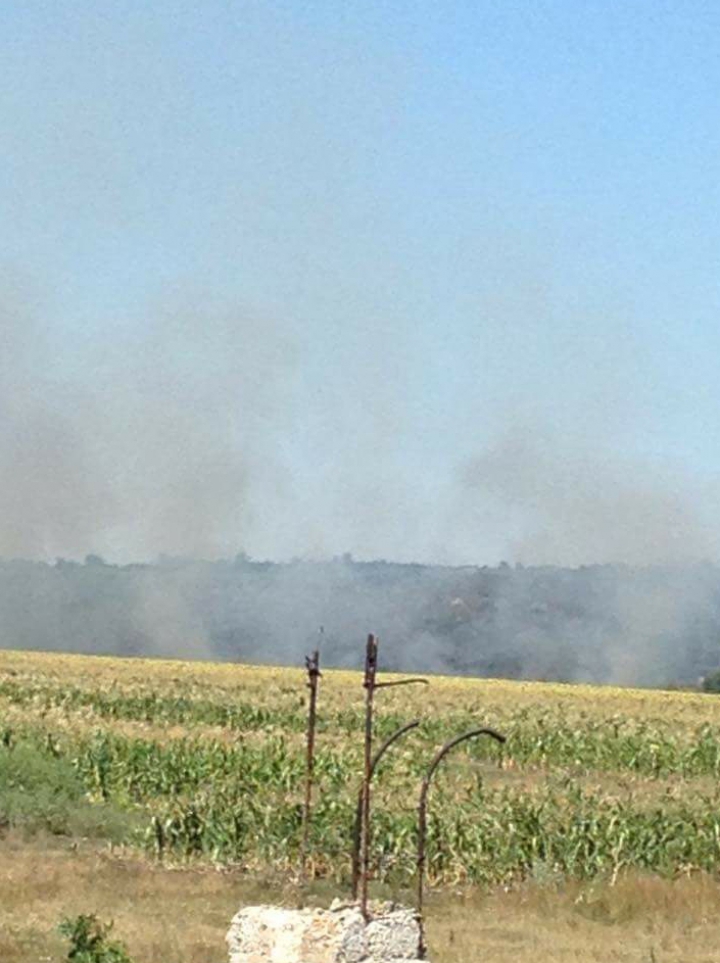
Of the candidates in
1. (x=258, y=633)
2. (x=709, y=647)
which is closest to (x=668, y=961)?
(x=258, y=633)

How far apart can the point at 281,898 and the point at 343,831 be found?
3.80m

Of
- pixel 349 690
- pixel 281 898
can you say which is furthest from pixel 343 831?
pixel 349 690

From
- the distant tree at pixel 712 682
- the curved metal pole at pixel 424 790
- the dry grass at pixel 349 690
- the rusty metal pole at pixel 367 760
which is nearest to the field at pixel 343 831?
the curved metal pole at pixel 424 790

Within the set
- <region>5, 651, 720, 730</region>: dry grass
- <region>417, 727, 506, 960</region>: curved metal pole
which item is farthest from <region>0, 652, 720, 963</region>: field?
<region>5, 651, 720, 730</region>: dry grass

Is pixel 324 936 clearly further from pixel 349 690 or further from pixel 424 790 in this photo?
pixel 349 690

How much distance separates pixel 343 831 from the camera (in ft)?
86.4

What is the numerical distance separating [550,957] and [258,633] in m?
71.0

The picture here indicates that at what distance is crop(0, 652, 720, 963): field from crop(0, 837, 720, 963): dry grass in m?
0.04

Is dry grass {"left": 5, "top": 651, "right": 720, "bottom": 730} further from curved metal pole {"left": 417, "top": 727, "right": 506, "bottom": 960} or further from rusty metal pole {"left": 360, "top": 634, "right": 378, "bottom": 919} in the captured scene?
rusty metal pole {"left": 360, "top": 634, "right": 378, "bottom": 919}

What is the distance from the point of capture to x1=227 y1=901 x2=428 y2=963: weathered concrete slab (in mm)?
14773

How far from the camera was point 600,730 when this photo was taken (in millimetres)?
48781

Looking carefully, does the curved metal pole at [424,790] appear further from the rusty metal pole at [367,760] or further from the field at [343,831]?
the field at [343,831]

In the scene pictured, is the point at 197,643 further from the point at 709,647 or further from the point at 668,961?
the point at 668,961

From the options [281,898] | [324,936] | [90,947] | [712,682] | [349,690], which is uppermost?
[712,682]
